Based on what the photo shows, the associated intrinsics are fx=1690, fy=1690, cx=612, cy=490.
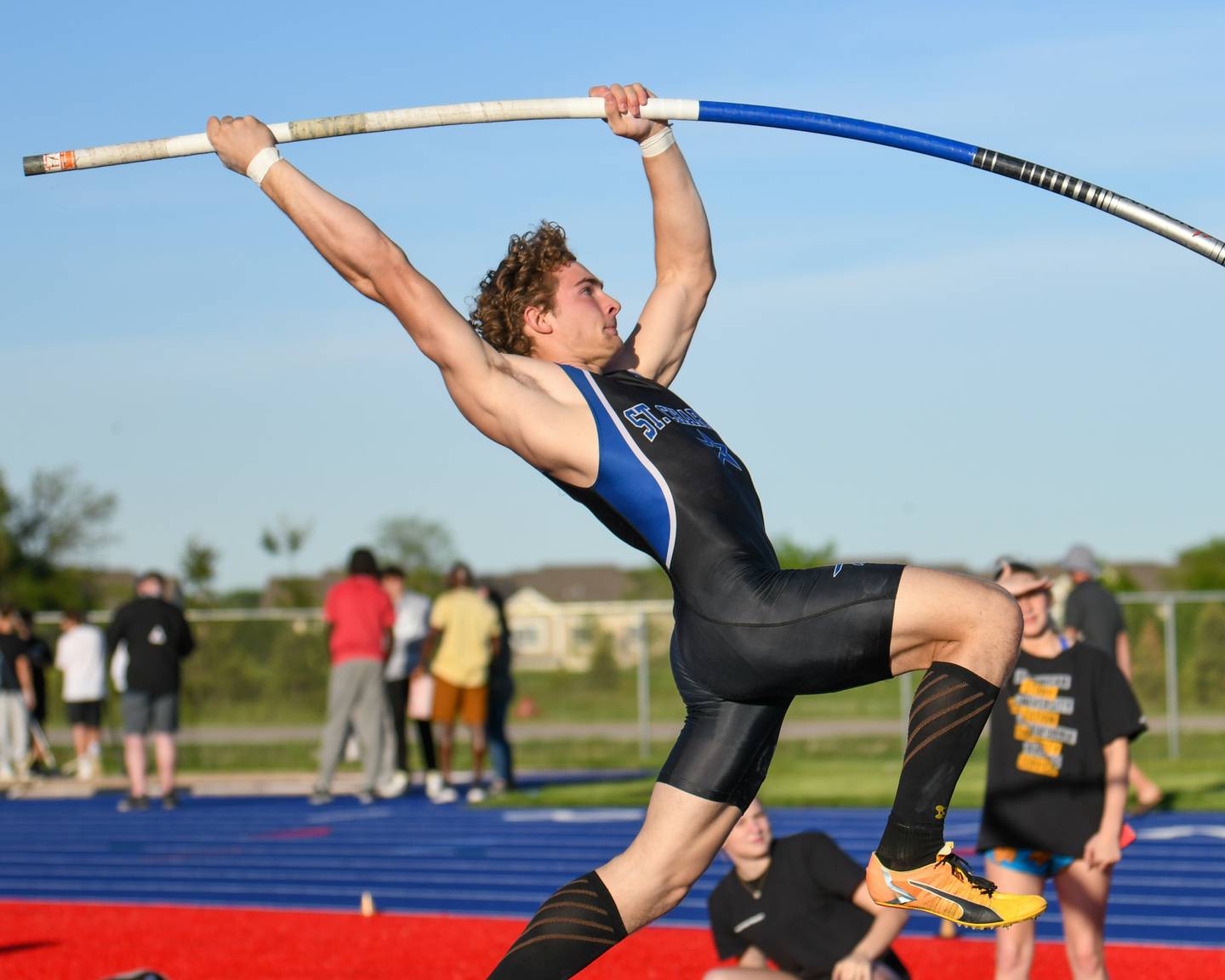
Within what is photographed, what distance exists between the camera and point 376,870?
37.8 ft

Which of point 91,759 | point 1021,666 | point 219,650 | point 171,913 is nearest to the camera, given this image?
point 1021,666

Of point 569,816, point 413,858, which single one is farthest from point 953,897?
point 569,816

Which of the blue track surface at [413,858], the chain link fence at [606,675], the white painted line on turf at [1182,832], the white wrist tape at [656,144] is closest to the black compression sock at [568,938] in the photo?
the white wrist tape at [656,144]

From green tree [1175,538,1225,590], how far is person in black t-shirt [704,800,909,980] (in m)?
53.2

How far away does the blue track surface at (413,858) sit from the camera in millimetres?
9617

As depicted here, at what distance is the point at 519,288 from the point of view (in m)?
4.77

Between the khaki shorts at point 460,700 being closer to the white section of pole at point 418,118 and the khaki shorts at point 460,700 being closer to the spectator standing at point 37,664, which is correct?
the spectator standing at point 37,664

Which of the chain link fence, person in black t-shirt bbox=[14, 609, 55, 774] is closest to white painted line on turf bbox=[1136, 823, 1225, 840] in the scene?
the chain link fence

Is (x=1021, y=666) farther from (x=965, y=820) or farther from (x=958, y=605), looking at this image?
(x=965, y=820)

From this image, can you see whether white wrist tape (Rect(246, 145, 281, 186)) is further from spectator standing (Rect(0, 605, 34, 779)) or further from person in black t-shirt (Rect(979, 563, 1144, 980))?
spectator standing (Rect(0, 605, 34, 779))

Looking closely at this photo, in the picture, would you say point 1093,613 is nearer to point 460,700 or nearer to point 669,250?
point 460,700

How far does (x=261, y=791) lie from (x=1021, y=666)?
509 inches

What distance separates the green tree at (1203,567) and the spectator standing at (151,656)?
47.5 meters

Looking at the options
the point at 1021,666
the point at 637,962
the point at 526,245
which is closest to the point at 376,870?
the point at 637,962
